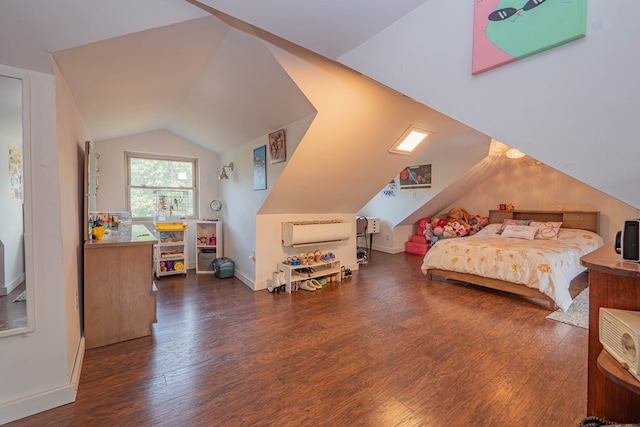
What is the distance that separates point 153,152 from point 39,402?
12.7 feet

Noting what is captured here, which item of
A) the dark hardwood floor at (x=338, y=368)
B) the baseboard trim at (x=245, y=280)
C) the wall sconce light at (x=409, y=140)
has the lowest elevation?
the dark hardwood floor at (x=338, y=368)

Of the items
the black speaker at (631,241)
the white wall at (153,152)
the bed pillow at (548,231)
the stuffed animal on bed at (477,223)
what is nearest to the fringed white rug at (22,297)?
the black speaker at (631,241)

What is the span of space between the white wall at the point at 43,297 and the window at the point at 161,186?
3300 mm

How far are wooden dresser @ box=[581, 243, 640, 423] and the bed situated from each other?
2381 mm

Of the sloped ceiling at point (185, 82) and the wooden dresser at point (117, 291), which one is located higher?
the sloped ceiling at point (185, 82)

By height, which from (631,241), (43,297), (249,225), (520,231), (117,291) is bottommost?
(117,291)

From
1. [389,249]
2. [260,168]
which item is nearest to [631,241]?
[260,168]

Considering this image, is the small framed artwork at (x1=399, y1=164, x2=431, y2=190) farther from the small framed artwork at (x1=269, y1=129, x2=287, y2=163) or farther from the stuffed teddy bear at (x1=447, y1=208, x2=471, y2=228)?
the small framed artwork at (x1=269, y1=129, x2=287, y2=163)

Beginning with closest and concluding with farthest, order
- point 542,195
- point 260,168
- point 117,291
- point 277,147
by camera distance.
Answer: point 117,291, point 277,147, point 260,168, point 542,195

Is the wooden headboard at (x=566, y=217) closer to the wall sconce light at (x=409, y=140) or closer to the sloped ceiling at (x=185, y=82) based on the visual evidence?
the wall sconce light at (x=409, y=140)

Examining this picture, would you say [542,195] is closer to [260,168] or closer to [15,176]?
[260,168]

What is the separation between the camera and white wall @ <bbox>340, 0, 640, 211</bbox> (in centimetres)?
76

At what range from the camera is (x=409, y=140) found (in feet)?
12.1

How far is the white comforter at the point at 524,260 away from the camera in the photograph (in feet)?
10.2
